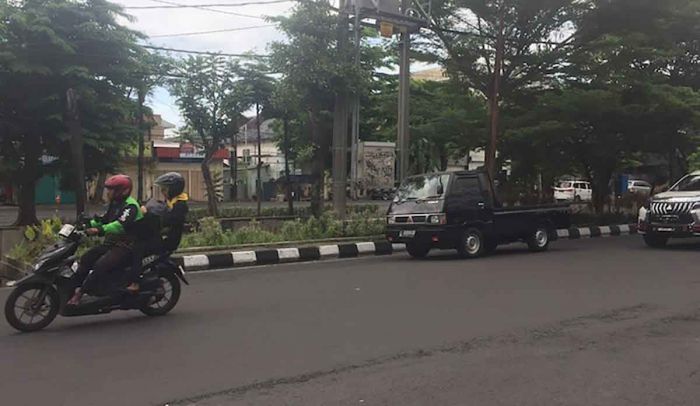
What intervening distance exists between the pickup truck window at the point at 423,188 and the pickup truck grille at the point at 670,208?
4978 millimetres

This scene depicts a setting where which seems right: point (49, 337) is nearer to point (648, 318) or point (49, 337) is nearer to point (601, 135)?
point (648, 318)

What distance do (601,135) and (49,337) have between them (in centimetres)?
1851

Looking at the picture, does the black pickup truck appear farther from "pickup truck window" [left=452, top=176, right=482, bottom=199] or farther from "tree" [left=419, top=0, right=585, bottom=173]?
"tree" [left=419, top=0, right=585, bottom=173]

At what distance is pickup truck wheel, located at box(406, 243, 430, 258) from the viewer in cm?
1357

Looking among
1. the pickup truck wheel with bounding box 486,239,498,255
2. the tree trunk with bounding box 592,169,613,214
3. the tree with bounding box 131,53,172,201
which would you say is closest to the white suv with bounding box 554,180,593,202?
the tree trunk with bounding box 592,169,613,214

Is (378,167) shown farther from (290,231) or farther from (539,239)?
(539,239)

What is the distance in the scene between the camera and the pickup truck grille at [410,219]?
43.4 feet

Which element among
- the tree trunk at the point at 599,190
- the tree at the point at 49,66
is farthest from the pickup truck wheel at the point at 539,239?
the tree at the point at 49,66

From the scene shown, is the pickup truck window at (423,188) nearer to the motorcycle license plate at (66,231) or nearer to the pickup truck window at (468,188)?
the pickup truck window at (468,188)

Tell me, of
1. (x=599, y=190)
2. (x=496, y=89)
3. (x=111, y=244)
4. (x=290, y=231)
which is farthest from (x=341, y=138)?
(x=599, y=190)

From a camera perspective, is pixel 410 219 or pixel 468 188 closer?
pixel 410 219

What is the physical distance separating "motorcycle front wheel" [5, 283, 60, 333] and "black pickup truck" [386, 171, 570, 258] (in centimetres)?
761

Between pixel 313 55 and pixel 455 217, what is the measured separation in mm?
Result: 6646

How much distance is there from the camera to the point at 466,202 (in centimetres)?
1345
